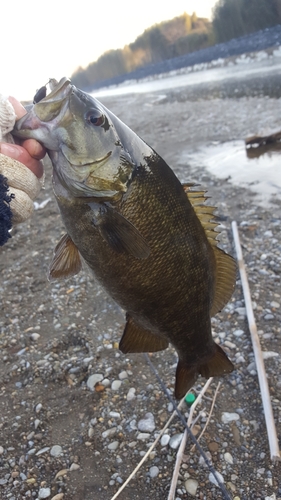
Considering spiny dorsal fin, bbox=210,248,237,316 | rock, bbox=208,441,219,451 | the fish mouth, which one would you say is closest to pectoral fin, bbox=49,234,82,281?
the fish mouth

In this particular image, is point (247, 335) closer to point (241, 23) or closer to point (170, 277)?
point (170, 277)

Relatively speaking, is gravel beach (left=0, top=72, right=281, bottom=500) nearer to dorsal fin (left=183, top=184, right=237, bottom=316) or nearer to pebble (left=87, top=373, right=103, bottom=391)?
pebble (left=87, top=373, right=103, bottom=391)

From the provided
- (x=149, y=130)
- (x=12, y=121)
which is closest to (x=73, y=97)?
(x=12, y=121)

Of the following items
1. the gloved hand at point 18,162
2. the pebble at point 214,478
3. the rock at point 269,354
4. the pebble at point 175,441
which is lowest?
the pebble at point 214,478

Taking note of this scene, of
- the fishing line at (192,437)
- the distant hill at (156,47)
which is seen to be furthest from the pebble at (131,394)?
the distant hill at (156,47)

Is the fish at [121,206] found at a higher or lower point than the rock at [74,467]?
higher

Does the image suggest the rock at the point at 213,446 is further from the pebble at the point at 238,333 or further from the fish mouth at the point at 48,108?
the fish mouth at the point at 48,108
